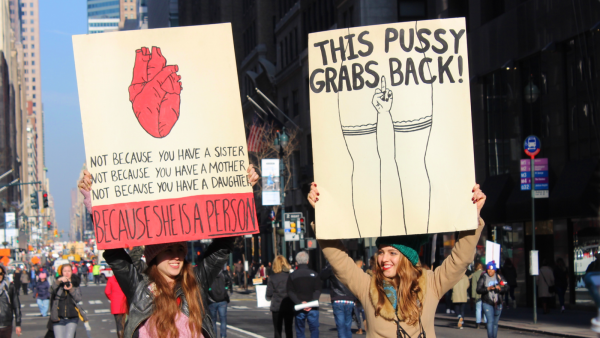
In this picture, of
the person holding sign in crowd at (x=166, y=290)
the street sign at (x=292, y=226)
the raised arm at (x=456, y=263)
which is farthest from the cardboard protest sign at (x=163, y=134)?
the street sign at (x=292, y=226)

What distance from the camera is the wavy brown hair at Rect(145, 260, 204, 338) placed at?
4.51 metres

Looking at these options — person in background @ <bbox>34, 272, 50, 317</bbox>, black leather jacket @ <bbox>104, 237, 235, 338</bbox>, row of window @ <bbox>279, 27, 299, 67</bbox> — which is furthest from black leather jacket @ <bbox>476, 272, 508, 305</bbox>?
row of window @ <bbox>279, 27, 299, 67</bbox>

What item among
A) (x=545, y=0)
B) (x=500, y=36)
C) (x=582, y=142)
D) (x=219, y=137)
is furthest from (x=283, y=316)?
(x=500, y=36)

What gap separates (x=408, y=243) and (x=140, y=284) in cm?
168

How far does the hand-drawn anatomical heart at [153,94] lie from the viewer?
5.15 m

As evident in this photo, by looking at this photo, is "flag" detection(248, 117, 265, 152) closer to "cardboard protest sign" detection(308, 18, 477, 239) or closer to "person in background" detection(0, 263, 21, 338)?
"person in background" detection(0, 263, 21, 338)

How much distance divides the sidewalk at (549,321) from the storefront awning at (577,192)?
305 centimetres

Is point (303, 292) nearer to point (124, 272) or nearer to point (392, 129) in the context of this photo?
point (392, 129)

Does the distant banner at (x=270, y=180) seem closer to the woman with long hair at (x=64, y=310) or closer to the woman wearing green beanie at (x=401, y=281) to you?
the woman with long hair at (x=64, y=310)

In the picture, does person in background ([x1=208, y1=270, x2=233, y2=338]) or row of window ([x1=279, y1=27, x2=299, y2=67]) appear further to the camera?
row of window ([x1=279, y1=27, x2=299, y2=67])

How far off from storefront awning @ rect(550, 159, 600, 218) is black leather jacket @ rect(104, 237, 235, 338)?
19295 mm

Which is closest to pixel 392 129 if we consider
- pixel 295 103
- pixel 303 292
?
pixel 303 292

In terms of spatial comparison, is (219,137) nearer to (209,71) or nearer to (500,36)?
(209,71)

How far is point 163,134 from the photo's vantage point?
5.16 m
